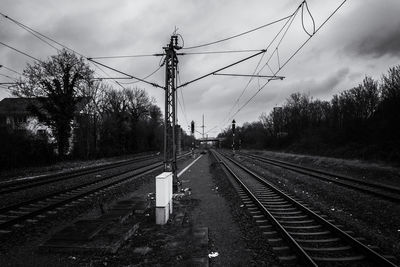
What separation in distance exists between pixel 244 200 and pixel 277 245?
5339mm

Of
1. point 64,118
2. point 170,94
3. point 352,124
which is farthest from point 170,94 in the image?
point 352,124

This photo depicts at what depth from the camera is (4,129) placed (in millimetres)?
27516

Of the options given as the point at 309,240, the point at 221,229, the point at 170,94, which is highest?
the point at 170,94

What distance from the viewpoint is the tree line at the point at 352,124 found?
29288mm

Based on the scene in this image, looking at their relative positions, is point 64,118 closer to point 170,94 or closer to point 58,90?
point 58,90

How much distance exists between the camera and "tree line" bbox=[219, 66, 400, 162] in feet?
96.1

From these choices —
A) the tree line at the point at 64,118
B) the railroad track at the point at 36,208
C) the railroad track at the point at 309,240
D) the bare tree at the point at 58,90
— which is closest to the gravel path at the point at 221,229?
the railroad track at the point at 309,240

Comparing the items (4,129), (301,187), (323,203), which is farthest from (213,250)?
(4,129)

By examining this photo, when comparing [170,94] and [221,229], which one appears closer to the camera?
[221,229]

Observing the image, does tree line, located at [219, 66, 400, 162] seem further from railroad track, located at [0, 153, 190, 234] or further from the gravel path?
railroad track, located at [0, 153, 190, 234]

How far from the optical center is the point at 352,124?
126 feet

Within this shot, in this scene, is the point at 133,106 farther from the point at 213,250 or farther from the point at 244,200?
the point at 213,250

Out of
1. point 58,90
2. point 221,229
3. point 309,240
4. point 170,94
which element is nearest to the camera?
point 309,240

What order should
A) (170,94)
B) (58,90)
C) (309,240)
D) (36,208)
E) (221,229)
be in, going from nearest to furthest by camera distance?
1. (309,240)
2. (221,229)
3. (36,208)
4. (170,94)
5. (58,90)
